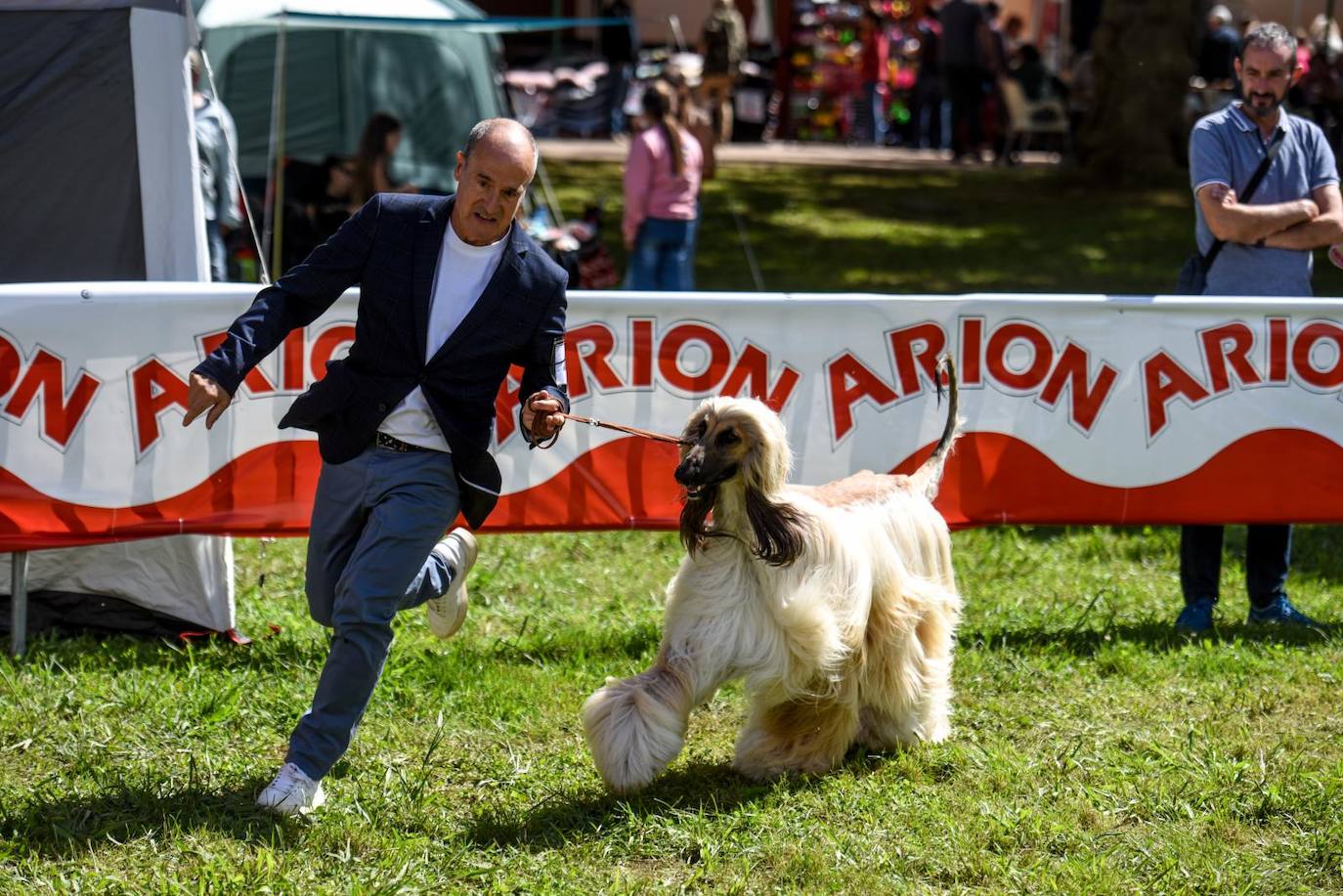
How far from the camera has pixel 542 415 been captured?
4.01m

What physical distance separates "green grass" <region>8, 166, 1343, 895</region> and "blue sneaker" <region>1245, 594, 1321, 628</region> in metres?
0.16

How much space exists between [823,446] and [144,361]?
8.00ft

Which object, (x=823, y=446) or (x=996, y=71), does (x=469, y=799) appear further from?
(x=996, y=71)

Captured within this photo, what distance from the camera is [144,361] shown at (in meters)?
5.25

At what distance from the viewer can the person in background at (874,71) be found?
2327 cm

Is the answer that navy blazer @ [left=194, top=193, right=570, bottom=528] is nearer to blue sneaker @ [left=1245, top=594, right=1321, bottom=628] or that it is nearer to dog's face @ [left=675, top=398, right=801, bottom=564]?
dog's face @ [left=675, top=398, right=801, bottom=564]

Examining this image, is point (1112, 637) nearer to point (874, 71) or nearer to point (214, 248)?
point (214, 248)

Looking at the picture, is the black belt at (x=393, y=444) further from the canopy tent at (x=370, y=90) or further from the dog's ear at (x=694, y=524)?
the canopy tent at (x=370, y=90)

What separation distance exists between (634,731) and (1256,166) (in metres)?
3.40

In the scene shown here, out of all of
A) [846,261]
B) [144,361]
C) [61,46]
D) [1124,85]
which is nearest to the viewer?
[144,361]

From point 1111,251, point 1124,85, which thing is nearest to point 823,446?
point 1111,251

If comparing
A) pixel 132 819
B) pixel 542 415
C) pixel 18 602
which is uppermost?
pixel 542 415

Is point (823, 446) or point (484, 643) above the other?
point (823, 446)

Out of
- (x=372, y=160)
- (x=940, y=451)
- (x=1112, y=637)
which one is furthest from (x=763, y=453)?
(x=372, y=160)
